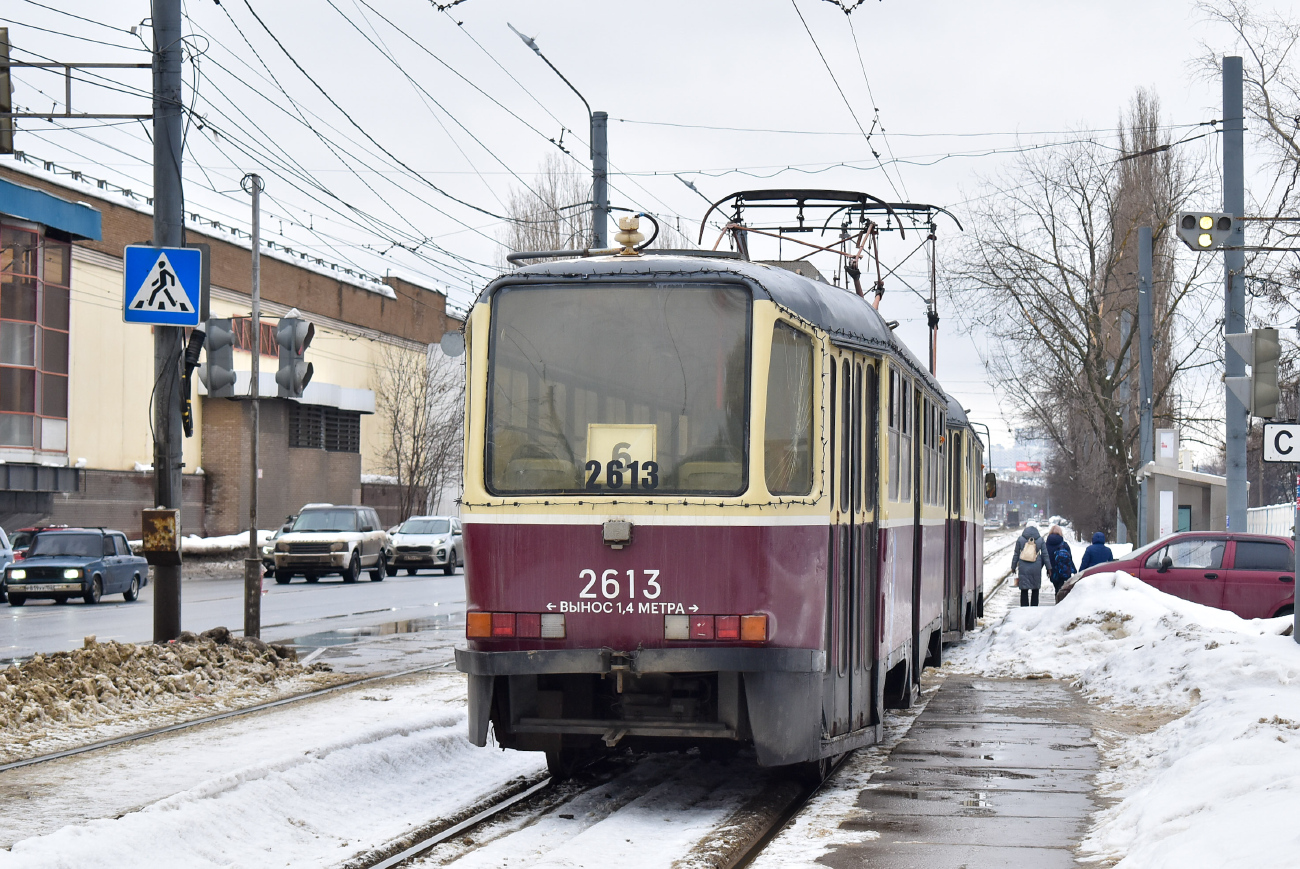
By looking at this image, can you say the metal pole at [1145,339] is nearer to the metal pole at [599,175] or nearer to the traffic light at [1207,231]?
the traffic light at [1207,231]

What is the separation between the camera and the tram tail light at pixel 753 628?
7895mm

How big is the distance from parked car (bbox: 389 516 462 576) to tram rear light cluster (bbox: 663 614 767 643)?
33.8 meters

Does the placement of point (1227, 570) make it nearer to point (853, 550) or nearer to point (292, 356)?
point (292, 356)

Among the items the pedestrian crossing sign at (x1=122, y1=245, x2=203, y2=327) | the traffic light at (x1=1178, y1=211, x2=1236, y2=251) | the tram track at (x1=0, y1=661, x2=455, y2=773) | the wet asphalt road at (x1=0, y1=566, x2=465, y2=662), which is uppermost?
the traffic light at (x1=1178, y1=211, x2=1236, y2=251)

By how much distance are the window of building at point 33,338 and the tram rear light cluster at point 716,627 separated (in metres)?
34.9

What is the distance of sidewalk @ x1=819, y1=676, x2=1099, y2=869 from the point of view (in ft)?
24.2

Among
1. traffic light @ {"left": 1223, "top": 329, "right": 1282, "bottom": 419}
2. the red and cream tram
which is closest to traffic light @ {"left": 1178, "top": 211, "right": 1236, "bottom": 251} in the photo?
traffic light @ {"left": 1223, "top": 329, "right": 1282, "bottom": 419}

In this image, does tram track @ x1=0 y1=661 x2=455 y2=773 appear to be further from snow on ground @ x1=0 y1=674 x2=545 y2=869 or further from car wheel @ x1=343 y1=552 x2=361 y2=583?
car wheel @ x1=343 y1=552 x2=361 y2=583

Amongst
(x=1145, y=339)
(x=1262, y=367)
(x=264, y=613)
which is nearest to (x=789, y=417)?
(x=1262, y=367)

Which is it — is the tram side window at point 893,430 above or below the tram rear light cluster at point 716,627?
above

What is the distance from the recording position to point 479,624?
8203 mm

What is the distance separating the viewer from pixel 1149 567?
68.8 ft

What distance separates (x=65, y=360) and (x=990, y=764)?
36747mm

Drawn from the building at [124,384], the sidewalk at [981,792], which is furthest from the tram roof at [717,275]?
the building at [124,384]
